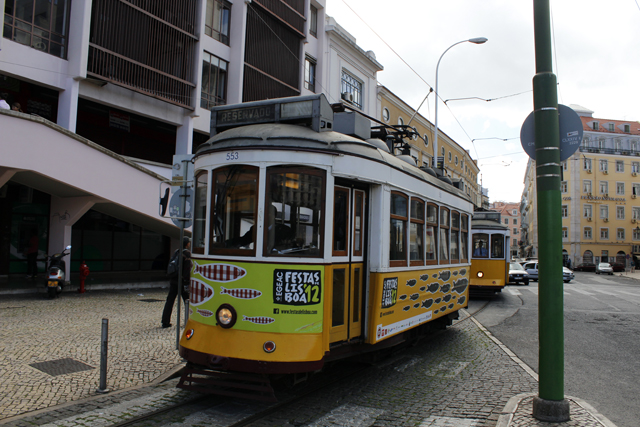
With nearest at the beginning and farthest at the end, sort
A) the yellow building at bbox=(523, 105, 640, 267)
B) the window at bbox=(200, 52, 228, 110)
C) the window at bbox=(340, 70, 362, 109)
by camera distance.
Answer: the window at bbox=(200, 52, 228, 110), the window at bbox=(340, 70, 362, 109), the yellow building at bbox=(523, 105, 640, 267)

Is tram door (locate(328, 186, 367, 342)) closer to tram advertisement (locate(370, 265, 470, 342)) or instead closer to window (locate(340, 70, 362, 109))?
tram advertisement (locate(370, 265, 470, 342))

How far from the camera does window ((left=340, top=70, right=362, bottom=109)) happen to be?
28.9m

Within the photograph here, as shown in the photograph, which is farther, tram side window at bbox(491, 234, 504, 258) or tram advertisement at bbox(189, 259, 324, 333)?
tram side window at bbox(491, 234, 504, 258)

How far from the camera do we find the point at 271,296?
494 centimetres

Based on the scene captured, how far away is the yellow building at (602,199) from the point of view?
62.8 m

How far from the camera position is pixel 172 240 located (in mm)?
18688

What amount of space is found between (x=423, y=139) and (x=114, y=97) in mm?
18418

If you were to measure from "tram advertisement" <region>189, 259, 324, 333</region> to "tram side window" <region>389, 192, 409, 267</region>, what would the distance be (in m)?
1.51

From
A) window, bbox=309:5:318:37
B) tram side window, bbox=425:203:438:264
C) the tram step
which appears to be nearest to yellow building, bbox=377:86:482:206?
window, bbox=309:5:318:37

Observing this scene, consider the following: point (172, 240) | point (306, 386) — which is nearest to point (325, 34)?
point (172, 240)

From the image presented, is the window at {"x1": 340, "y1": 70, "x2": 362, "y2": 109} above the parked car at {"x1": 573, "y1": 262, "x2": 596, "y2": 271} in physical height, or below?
above

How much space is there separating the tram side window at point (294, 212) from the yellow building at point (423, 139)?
19108 mm

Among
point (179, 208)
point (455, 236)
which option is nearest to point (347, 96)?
point (455, 236)

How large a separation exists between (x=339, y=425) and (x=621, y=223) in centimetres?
7228
